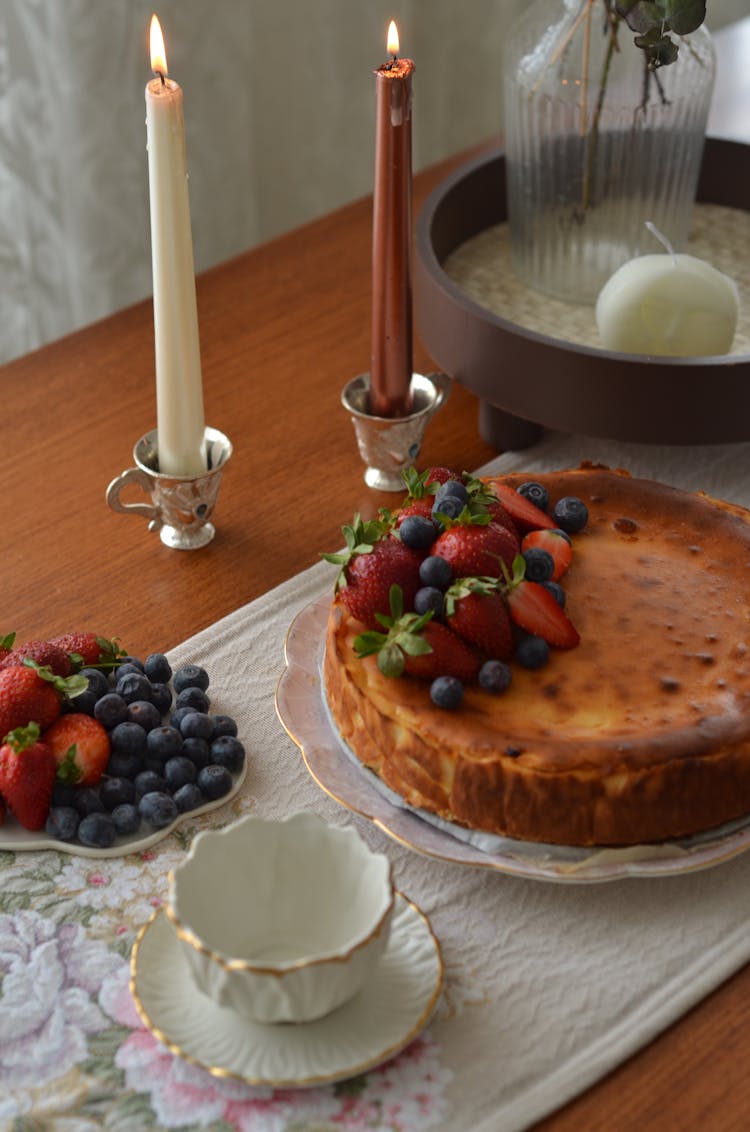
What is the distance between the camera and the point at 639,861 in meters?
0.88

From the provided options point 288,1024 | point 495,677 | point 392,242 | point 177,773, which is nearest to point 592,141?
point 392,242

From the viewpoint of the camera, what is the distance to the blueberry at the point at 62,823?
0.92m

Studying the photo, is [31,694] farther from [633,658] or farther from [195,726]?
[633,658]

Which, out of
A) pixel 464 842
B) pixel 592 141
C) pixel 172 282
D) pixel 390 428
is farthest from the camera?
pixel 592 141

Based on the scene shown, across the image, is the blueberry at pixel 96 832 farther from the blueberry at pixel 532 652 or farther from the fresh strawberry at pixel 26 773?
the blueberry at pixel 532 652

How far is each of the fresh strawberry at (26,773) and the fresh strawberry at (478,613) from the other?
28 centimetres

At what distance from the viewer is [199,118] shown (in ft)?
7.01

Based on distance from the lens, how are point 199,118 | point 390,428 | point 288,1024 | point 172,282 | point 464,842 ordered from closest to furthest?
point 288,1024 → point 464,842 → point 172,282 → point 390,428 → point 199,118

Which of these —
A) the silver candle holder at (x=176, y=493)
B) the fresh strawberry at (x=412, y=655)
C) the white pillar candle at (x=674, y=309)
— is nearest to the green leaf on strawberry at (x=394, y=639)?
the fresh strawberry at (x=412, y=655)

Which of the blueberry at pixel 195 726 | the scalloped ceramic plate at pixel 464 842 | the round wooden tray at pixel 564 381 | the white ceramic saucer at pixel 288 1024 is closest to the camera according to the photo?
the white ceramic saucer at pixel 288 1024

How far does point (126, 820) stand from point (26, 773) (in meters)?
0.07

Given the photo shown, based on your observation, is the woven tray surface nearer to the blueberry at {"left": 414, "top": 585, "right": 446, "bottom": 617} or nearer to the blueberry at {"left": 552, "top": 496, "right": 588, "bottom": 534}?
the blueberry at {"left": 552, "top": 496, "right": 588, "bottom": 534}

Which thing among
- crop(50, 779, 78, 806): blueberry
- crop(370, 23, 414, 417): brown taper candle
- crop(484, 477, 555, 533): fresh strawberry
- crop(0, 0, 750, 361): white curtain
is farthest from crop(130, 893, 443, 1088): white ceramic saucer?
crop(0, 0, 750, 361): white curtain

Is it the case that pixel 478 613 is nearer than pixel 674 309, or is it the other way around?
pixel 478 613
